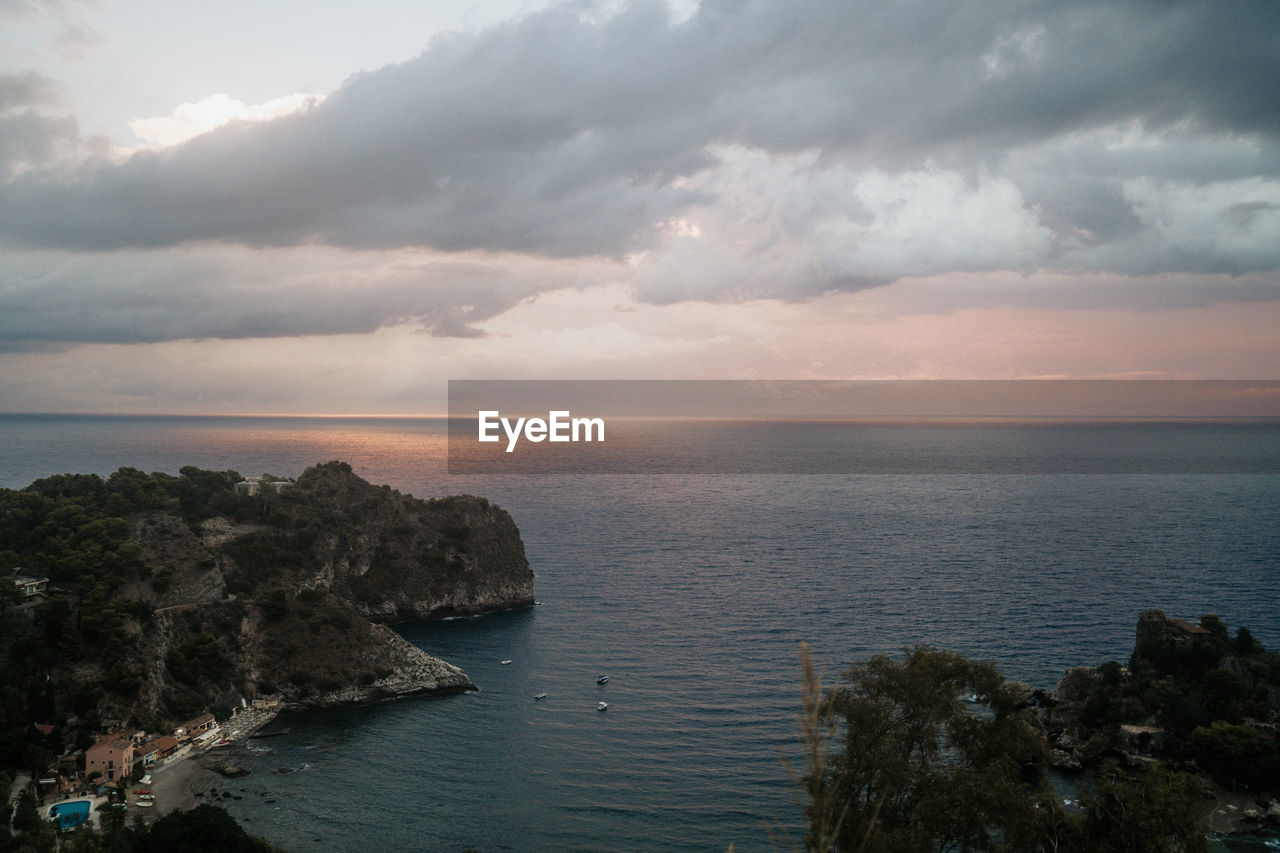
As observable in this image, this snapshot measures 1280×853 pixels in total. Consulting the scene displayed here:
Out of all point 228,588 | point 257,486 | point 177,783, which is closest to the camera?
point 177,783

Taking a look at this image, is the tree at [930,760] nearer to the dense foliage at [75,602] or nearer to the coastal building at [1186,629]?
the coastal building at [1186,629]

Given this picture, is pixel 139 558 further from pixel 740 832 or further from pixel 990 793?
pixel 990 793

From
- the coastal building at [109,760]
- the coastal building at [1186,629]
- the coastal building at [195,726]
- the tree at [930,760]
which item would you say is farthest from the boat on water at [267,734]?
the coastal building at [1186,629]

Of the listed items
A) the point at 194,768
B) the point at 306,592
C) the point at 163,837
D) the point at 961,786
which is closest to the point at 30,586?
the point at 306,592

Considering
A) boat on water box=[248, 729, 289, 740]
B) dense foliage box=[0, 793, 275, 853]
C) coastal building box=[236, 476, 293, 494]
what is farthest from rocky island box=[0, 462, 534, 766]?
dense foliage box=[0, 793, 275, 853]

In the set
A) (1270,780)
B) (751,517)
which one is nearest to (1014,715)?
(1270,780)

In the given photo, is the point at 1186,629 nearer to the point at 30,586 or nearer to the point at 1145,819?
the point at 1145,819
